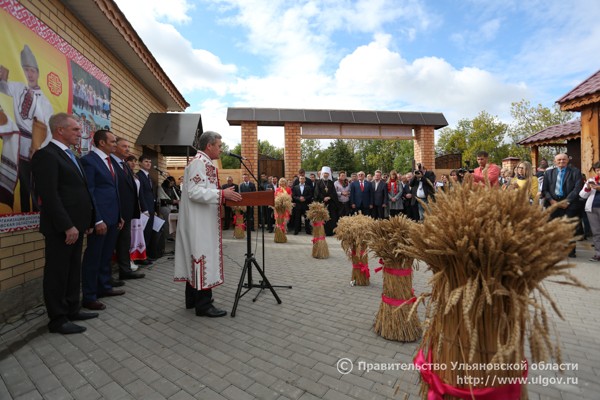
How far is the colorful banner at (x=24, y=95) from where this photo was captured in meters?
3.52

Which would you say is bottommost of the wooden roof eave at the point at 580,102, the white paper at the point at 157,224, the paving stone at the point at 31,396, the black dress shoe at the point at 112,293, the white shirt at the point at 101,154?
the paving stone at the point at 31,396

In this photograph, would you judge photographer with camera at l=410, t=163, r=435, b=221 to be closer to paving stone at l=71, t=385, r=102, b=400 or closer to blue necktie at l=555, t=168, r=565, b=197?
blue necktie at l=555, t=168, r=565, b=197

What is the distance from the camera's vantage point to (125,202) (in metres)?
5.16

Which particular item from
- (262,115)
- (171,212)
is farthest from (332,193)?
(171,212)

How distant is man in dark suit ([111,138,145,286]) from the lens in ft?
16.6

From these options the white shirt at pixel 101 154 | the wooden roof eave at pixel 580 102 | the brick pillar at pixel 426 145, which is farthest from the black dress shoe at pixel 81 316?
the brick pillar at pixel 426 145

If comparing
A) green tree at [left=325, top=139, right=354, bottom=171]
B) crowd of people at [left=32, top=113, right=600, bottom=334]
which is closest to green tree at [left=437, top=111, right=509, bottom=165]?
green tree at [left=325, top=139, right=354, bottom=171]

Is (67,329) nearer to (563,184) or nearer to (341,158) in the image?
(563,184)

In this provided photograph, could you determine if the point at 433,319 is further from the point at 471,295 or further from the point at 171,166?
the point at 171,166

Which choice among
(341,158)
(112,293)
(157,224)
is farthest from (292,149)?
(341,158)

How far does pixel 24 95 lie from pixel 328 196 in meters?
8.42

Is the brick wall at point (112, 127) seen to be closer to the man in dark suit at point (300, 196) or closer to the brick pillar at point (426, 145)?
the man in dark suit at point (300, 196)

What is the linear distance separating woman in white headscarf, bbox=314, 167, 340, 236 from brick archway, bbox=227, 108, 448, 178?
1.28m

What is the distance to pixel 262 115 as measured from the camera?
11445 millimetres
